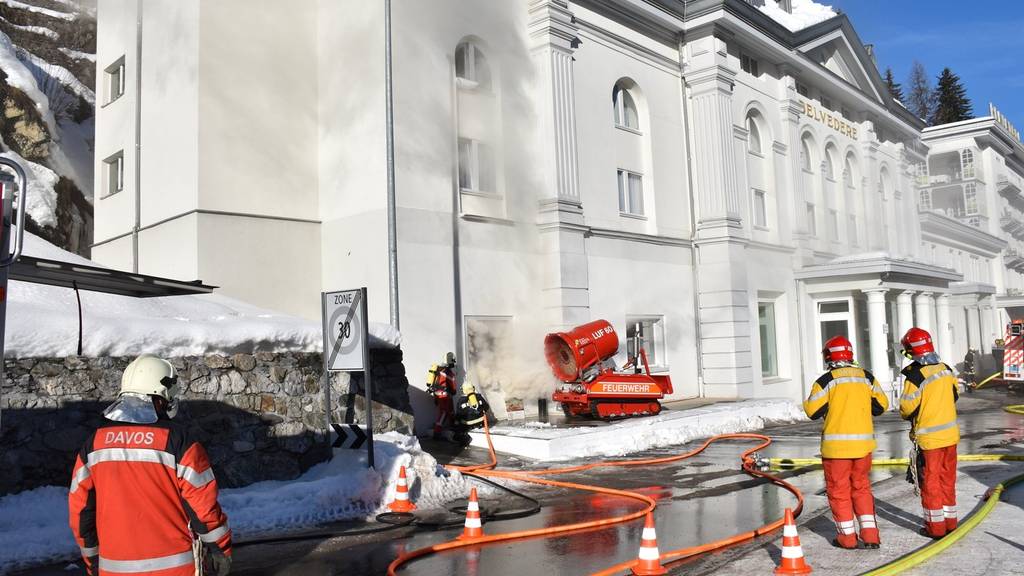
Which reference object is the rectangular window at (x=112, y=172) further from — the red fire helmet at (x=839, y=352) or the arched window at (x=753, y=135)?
the arched window at (x=753, y=135)

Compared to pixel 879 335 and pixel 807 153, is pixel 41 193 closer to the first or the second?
pixel 807 153

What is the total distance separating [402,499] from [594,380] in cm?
825

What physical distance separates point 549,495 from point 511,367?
8121 millimetres

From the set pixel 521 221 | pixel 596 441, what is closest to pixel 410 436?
pixel 596 441

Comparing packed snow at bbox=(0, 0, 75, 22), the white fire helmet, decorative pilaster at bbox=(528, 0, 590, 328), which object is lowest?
the white fire helmet

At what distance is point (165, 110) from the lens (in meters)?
17.7

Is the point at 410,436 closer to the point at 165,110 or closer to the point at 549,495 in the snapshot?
the point at 549,495

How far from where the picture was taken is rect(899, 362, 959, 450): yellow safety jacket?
7211 millimetres

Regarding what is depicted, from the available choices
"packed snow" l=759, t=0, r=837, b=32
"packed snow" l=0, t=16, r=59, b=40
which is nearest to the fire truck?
"packed snow" l=759, t=0, r=837, b=32

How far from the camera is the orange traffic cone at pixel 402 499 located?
358 inches

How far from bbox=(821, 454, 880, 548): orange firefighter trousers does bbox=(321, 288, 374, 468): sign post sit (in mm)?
5231

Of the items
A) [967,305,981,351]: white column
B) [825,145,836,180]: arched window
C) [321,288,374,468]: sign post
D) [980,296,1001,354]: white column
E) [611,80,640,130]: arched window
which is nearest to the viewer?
[321,288,374,468]: sign post

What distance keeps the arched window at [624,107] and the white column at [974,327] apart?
26.9 meters

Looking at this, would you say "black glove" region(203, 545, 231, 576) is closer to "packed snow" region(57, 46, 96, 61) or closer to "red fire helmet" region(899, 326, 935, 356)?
"red fire helmet" region(899, 326, 935, 356)
